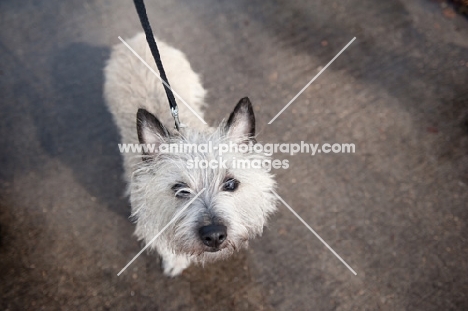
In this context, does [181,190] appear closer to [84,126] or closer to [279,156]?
[279,156]

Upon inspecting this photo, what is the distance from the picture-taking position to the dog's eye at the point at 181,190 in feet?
8.46

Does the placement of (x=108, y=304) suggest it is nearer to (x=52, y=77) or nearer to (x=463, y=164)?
(x=52, y=77)

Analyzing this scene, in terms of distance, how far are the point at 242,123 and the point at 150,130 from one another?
0.71 m

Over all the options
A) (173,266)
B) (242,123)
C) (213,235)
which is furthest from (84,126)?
(213,235)

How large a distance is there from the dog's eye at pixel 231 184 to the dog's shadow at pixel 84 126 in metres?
1.68

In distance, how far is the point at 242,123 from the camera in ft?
9.00

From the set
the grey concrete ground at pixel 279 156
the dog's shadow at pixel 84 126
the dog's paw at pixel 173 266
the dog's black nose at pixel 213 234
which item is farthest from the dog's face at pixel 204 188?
the dog's shadow at pixel 84 126

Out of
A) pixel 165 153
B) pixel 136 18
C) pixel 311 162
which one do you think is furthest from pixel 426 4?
pixel 165 153

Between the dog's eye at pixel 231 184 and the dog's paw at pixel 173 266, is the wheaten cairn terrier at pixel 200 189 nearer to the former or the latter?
the dog's eye at pixel 231 184

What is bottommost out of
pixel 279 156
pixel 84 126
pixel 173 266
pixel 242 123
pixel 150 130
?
pixel 173 266

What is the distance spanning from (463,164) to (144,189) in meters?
3.69

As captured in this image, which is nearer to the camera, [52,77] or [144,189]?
[144,189]

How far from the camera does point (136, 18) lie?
17.3ft

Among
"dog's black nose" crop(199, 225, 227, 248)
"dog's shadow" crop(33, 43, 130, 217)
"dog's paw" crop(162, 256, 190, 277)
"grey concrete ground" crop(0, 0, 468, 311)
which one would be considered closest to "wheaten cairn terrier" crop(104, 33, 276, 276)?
"dog's black nose" crop(199, 225, 227, 248)
